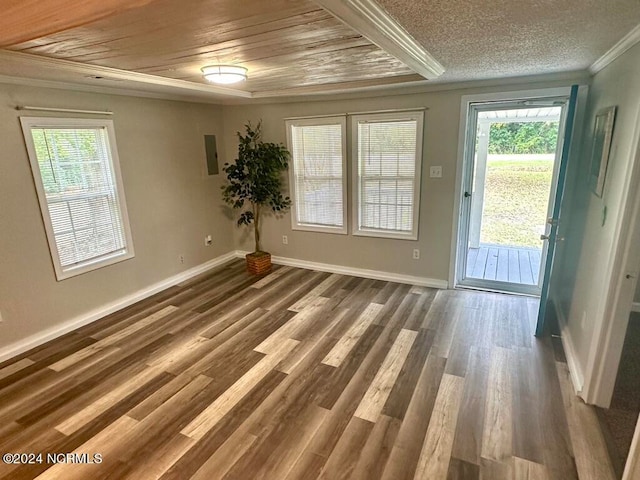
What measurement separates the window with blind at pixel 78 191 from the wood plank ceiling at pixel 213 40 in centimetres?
100

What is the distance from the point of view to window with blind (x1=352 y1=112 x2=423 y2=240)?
3846 millimetres

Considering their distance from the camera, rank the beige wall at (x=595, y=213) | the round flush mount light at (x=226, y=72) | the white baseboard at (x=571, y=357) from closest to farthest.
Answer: the beige wall at (x=595, y=213)
the white baseboard at (x=571, y=357)
the round flush mount light at (x=226, y=72)

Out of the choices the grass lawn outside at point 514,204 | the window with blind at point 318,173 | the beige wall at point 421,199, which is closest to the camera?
the beige wall at point 421,199

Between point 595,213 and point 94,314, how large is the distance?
4403 mm

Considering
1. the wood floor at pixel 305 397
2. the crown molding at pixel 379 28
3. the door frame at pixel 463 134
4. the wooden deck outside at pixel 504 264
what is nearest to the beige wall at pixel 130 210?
the wood floor at pixel 305 397

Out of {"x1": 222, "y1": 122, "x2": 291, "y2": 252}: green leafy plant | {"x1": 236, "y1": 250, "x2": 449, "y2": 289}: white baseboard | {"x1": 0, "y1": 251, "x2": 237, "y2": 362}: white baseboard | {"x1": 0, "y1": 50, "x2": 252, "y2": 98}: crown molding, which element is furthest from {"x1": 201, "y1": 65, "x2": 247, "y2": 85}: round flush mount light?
{"x1": 236, "y1": 250, "x2": 449, "y2": 289}: white baseboard

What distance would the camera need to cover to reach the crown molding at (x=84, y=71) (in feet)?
6.93

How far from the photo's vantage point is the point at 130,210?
3.71m

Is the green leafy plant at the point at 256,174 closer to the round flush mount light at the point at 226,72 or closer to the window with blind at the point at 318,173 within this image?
the window with blind at the point at 318,173

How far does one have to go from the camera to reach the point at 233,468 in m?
1.82

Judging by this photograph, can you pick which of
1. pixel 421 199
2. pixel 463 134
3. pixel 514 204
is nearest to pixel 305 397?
pixel 421 199

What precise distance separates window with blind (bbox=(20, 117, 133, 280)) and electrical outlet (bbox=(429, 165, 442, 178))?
10.7 feet

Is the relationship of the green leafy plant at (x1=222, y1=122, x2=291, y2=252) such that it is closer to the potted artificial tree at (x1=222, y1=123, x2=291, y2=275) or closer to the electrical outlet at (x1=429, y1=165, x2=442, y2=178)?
the potted artificial tree at (x1=222, y1=123, x2=291, y2=275)

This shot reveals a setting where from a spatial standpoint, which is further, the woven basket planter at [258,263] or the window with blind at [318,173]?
the woven basket planter at [258,263]
